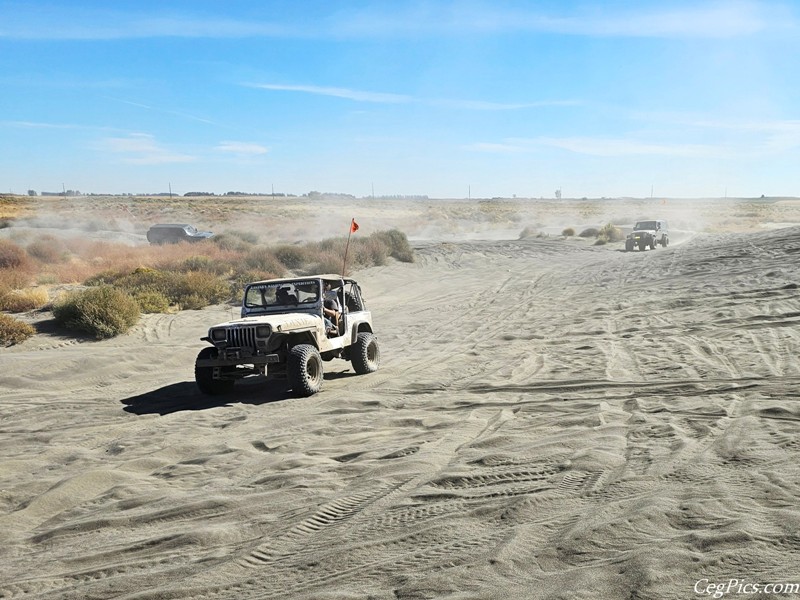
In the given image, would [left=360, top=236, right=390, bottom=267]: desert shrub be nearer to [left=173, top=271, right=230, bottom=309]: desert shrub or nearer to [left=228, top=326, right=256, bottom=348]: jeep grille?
[left=173, top=271, right=230, bottom=309]: desert shrub

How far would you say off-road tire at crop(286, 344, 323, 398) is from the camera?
10391 millimetres

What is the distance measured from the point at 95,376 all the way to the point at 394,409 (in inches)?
232

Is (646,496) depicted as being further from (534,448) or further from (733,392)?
(733,392)

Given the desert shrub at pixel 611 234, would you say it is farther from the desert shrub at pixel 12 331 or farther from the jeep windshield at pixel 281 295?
the desert shrub at pixel 12 331

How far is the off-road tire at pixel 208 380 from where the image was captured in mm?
10773

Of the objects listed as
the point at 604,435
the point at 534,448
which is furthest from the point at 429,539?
the point at 604,435

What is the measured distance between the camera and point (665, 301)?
18.8 metres

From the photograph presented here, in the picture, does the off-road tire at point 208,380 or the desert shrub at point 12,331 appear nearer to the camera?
the off-road tire at point 208,380

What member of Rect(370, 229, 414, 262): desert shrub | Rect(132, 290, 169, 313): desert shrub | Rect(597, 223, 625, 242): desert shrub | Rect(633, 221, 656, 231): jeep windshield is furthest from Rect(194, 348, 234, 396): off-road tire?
Rect(597, 223, 625, 242): desert shrub

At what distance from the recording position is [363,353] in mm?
12219

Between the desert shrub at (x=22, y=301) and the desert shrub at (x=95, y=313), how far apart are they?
1.25 m

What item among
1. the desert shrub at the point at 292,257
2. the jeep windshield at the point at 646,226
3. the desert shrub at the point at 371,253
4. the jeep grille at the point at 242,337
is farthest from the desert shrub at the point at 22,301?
the jeep windshield at the point at 646,226

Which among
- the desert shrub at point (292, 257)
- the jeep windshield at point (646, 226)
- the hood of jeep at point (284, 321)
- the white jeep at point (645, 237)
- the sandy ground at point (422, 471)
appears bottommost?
the sandy ground at point (422, 471)

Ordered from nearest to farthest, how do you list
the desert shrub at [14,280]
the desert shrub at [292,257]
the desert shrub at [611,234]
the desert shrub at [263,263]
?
the desert shrub at [14,280] → the desert shrub at [263,263] → the desert shrub at [292,257] → the desert shrub at [611,234]
